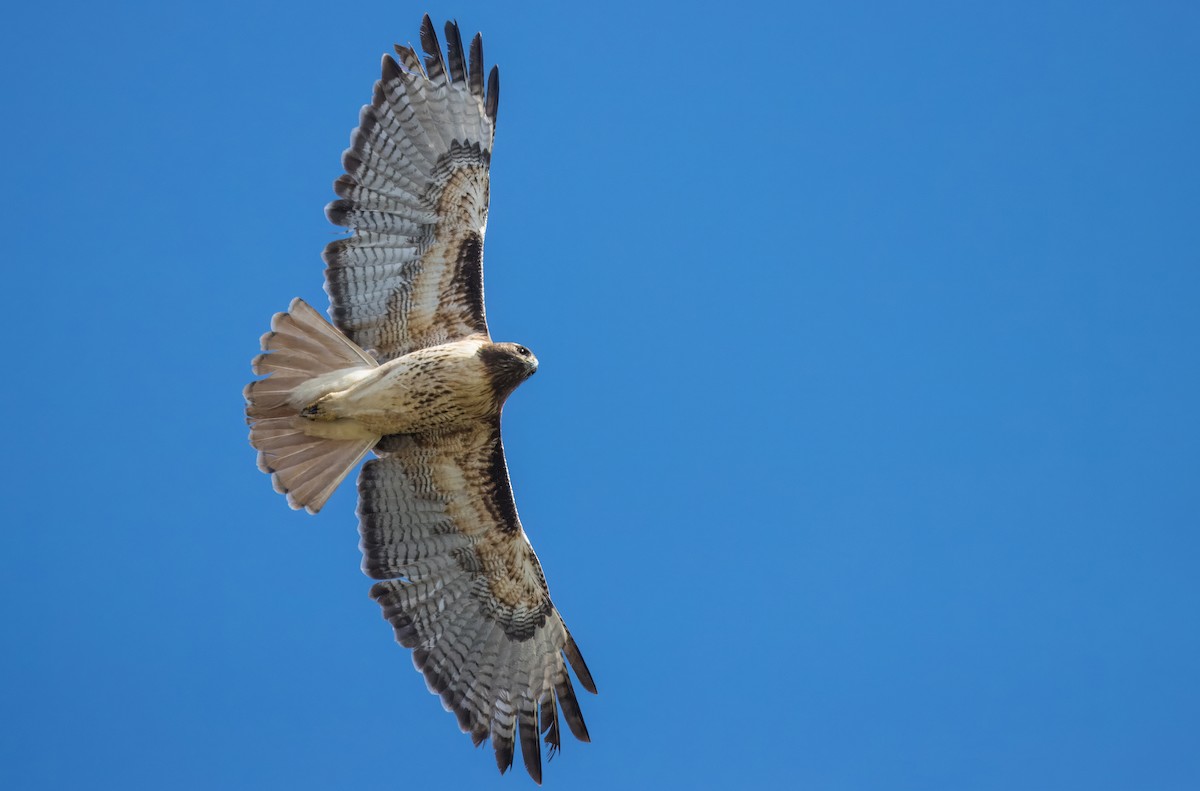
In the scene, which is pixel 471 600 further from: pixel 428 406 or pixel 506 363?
pixel 506 363

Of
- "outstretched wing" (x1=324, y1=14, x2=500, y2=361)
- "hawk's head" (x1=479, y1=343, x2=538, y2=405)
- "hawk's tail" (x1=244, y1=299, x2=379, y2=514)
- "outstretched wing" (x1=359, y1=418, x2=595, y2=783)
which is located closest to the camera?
"hawk's head" (x1=479, y1=343, x2=538, y2=405)

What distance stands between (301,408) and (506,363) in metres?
0.97

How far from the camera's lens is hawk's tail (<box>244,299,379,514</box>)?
6320 millimetres

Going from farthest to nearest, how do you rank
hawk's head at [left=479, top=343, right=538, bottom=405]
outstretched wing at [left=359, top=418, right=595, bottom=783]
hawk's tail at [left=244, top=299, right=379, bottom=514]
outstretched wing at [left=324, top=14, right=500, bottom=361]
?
outstretched wing at [left=359, top=418, right=595, bottom=783], outstretched wing at [left=324, top=14, right=500, bottom=361], hawk's tail at [left=244, top=299, right=379, bottom=514], hawk's head at [left=479, top=343, right=538, bottom=405]

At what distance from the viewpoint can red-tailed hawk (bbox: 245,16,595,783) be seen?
20.8 feet

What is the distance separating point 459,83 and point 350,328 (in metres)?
1.26

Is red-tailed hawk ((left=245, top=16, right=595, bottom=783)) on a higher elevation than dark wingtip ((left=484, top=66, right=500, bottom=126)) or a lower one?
lower

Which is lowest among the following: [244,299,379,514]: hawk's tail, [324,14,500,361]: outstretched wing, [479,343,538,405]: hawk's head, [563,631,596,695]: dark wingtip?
[563,631,596,695]: dark wingtip

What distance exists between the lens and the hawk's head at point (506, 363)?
20.4 feet

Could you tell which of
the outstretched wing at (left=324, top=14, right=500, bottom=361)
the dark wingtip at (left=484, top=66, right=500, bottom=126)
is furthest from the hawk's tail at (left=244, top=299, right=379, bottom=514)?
the dark wingtip at (left=484, top=66, right=500, bottom=126)

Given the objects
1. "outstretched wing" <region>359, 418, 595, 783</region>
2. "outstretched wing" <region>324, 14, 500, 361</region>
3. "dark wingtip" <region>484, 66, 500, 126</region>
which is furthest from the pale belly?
"dark wingtip" <region>484, 66, 500, 126</region>

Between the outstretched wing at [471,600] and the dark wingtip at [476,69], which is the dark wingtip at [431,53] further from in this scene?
the outstretched wing at [471,600]

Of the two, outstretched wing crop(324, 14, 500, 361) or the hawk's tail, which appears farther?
outstretched wing crop(324, 14, 500, 361)

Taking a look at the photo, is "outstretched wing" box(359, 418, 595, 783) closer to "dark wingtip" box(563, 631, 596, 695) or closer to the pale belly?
"dark wingtip" box(563, 631, 596, 695)
